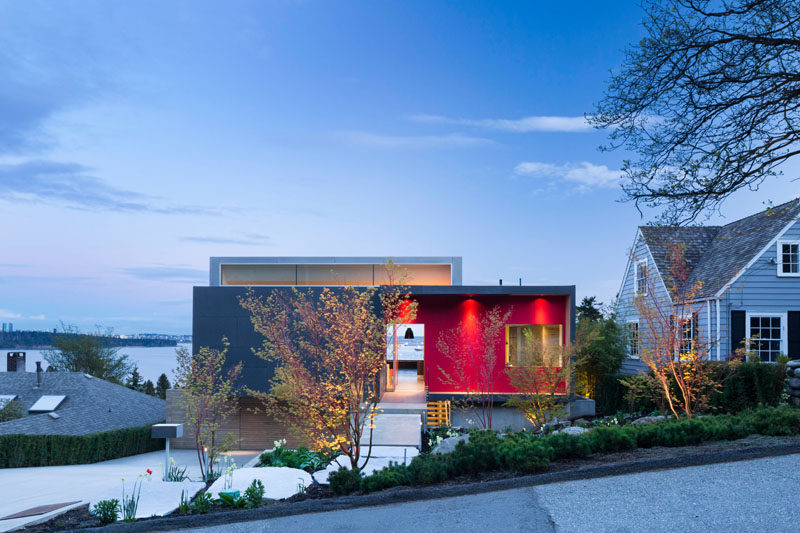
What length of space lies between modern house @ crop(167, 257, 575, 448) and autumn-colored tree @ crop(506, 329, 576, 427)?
1.01m

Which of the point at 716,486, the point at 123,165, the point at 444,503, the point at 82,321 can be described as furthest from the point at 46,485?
the point at 82,321

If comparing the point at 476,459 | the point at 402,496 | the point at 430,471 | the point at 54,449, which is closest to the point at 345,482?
the point at 402,496

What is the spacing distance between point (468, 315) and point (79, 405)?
600 inches

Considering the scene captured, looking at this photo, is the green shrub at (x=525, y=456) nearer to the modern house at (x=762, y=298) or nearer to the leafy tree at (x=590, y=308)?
the modern house at (x=762, y=298)

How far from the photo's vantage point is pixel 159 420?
23.3 meters

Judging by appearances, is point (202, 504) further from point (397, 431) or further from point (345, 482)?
point (397, 431)

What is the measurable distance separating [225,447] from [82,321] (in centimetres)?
3073

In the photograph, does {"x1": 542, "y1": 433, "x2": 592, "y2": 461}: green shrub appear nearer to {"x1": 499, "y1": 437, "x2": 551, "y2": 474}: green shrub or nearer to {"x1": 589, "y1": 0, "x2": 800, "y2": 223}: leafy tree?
{"x1": 499, "y1": 437, "x2": 551, "y2": 474}: green shrub

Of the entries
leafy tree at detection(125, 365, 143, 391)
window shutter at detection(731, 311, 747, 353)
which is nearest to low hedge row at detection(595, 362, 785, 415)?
window shutter at detection(731, 311, 747, 353)

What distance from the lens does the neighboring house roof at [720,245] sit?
1659cm

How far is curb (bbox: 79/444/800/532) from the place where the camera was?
262 inches

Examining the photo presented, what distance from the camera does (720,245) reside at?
1927 cm

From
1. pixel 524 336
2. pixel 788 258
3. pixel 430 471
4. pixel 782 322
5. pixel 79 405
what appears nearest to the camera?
pixel 430 471

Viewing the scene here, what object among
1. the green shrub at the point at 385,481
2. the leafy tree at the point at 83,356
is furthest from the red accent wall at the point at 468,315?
the leafy tree at the point at 83,356
